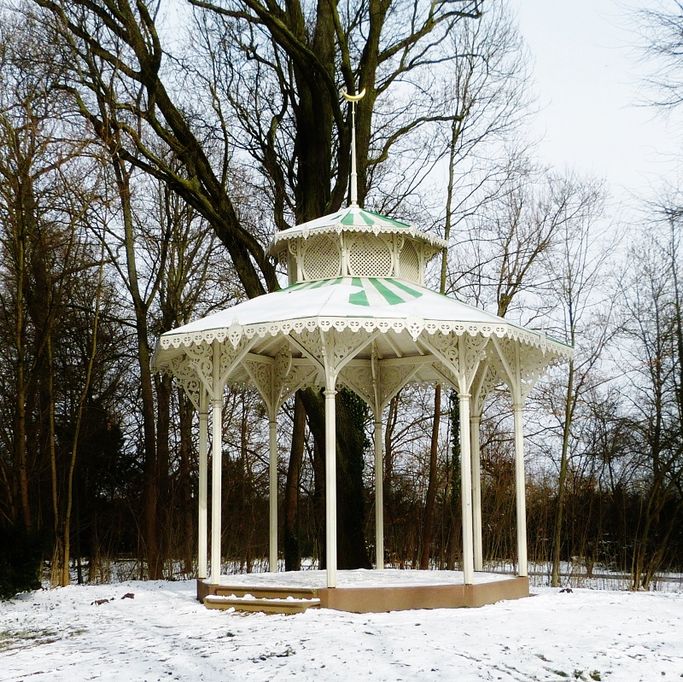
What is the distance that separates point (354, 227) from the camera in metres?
12.5

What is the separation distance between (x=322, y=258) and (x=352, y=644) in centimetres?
630

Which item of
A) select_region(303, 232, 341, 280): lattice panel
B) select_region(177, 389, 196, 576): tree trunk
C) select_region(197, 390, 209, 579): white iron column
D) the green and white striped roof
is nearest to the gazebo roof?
select_region(303, 232, 341, 280): lattice panel

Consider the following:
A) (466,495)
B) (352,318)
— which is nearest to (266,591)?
(466,495)

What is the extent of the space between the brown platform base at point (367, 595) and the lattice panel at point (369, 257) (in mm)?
4311

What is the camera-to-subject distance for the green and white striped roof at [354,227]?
41.2 ft

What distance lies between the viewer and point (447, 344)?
36.2ft

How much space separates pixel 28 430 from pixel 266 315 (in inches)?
407

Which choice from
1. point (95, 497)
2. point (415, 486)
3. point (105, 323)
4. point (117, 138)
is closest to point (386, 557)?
point (415, 486)

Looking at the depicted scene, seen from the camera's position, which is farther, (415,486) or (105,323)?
(415,486)

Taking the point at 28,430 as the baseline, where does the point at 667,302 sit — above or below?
above

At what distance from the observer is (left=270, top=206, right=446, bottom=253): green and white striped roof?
1255cm

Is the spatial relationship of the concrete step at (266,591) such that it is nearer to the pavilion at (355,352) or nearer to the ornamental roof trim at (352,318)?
the pavilion at (355,352)

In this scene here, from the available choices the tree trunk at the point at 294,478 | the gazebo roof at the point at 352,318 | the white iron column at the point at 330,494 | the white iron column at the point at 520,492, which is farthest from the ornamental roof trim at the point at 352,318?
the tree trunk at the point at 294,478

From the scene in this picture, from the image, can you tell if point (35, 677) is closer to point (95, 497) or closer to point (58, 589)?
point (58, 589)
